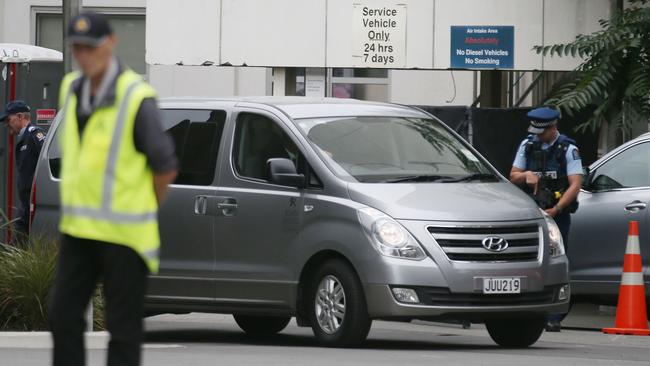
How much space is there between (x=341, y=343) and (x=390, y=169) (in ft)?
4.46

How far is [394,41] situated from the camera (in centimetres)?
1939

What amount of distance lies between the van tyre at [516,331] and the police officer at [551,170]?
1.85 meters

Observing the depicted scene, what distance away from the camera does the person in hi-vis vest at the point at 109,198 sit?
661cm

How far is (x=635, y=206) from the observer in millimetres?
14320

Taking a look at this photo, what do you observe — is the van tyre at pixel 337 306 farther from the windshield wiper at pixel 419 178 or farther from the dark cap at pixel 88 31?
the dark cap at pixel 88 31

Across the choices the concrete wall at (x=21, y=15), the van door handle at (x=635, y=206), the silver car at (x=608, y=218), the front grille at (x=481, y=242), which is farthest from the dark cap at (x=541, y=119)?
the concrete wall at (x=21, y=15)

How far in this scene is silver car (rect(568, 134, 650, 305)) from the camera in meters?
14.4

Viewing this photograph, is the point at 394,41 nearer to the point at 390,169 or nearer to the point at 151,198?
the point at 390,169

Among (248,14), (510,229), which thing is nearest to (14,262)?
(510,229)

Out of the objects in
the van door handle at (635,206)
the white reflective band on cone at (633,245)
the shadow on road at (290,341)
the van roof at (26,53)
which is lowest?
the shadow on road at (290,341)

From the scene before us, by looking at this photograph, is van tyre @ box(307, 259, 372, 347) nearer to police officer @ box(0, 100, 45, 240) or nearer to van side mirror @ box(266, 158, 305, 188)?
van side mirror @ box(266, 158, 305, 188)

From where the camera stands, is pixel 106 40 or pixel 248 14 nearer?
pixel 106 40

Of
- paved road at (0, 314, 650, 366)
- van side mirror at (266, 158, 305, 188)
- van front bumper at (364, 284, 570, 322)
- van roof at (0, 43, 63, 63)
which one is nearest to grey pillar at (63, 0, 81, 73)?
van side mirror at (266, 158, 305, 188)

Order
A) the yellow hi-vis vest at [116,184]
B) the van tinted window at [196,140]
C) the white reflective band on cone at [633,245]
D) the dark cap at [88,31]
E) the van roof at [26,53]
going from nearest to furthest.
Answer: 1. the dark cap at [88,31]
2. the yellow hi-vis vest at [116,184]
3. the van tinted window at [196,140]
4. the white reflective band on cone at [633,245]
5. the van roof at [26,53]
